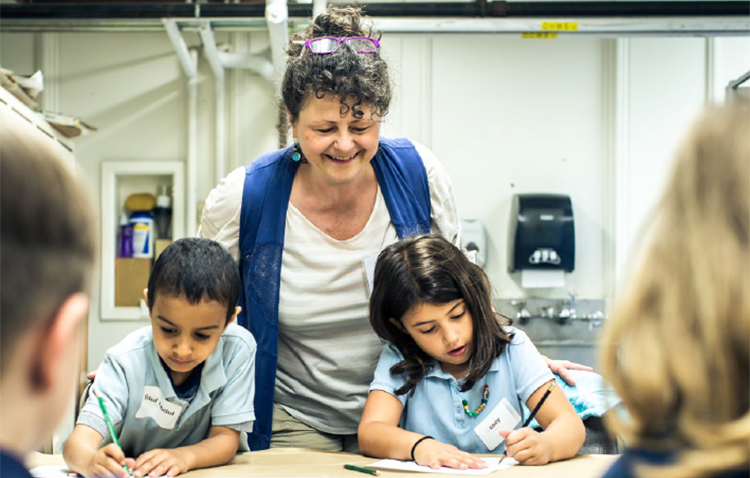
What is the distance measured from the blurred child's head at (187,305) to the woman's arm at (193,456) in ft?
0.44

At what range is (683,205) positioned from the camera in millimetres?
514

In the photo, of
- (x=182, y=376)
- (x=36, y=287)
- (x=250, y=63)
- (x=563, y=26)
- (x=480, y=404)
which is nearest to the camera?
(x=36, y=287)

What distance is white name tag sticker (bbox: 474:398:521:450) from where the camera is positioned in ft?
4.42

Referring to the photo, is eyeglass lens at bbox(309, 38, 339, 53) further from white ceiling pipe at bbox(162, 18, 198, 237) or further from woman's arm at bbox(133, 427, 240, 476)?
white ceiling pipe at bbox(162, 18, 198, 237)

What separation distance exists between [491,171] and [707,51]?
3.56 feet

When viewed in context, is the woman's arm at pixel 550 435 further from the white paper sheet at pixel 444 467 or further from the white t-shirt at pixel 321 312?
the white t-shirt at pixel 321 312

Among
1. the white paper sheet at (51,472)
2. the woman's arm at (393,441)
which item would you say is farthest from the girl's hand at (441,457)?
the white paper sheet at (51,472)

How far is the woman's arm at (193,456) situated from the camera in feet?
3.67

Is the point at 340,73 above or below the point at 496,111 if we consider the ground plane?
below

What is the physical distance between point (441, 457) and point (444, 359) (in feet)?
0.93

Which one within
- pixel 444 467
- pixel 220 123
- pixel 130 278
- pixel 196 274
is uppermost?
pixel 220 123

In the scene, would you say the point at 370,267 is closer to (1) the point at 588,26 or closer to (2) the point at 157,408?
(2) the point at 157,408

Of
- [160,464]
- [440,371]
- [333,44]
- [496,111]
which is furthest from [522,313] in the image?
[160,464]

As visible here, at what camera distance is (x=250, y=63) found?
10.4 ft
